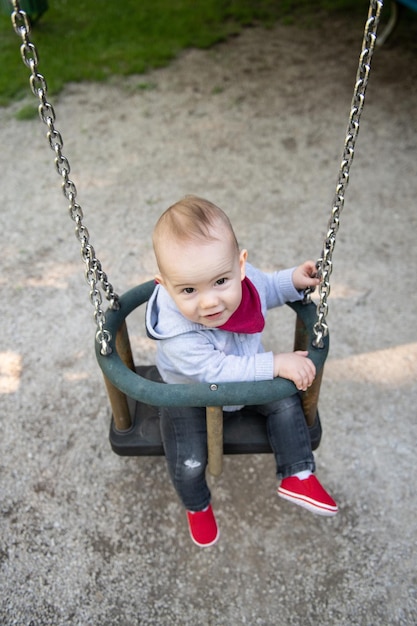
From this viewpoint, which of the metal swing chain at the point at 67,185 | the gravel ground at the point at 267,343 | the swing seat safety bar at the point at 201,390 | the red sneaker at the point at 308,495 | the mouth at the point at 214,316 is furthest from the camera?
the gravel ground at the point at 267,343

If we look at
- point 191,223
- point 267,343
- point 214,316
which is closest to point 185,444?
point 214,316

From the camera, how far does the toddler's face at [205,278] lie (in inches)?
51.8

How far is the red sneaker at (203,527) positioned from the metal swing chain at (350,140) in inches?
26.5

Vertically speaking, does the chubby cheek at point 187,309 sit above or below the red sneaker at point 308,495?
above

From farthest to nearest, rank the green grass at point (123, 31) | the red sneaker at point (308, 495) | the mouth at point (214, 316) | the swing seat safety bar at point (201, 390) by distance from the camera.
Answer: the green grass at point (123, 31)
the red sneaker at point (308, 495)
the mouth at point (214, 316)
the swing seat safety bar at point (201, 390)

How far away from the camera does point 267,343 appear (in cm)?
246

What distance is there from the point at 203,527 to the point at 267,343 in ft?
3.00

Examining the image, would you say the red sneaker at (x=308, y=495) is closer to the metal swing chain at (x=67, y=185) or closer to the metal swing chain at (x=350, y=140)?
the metal swing chain at (x=350, y=140)

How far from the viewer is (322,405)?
222 centimetres

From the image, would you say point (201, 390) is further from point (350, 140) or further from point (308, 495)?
point (350, 140)

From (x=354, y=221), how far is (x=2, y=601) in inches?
92.0

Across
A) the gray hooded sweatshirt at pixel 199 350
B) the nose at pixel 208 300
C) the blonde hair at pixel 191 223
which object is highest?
the blonde hair at pixel 191 223

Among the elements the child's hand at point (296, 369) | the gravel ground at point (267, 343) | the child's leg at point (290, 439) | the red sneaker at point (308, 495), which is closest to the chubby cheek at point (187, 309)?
the child's hand at point (296, 369)

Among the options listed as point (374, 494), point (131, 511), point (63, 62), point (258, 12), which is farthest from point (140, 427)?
point (258, 12)
